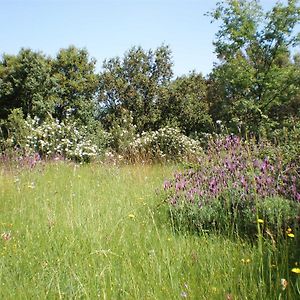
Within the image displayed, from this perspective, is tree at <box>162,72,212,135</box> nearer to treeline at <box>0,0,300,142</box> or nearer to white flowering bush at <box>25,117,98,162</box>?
treeline at <box>0,0,300,142</box>

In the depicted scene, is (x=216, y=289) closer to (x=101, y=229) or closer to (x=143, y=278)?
(x=143, y=278)

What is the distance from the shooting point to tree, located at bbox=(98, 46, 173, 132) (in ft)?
49.3

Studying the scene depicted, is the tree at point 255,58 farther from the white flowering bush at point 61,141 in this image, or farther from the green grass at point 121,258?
the green grass at point 121,258

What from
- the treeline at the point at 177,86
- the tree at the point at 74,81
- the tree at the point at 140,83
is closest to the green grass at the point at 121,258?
the treeline at the point at 177,86

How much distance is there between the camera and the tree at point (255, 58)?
1097 cm

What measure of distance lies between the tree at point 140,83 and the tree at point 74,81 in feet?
4.41

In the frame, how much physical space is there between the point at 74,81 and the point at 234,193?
15890mm

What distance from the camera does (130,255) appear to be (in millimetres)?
2443

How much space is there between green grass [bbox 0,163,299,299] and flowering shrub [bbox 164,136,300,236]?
12.9 inches

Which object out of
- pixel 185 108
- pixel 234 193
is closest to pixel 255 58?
pixel 185 108

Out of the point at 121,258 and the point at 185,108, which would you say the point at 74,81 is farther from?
the point at 121,258

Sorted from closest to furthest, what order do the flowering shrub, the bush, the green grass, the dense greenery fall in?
1. the green grass
2. the dense greenery
3. the flowering shrub
4. the bush

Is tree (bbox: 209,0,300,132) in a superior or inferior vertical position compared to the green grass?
superior

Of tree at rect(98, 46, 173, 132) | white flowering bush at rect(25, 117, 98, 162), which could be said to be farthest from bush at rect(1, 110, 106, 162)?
tree at rect(98, 46, 173, 132)
